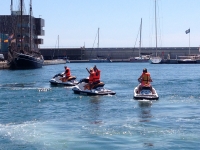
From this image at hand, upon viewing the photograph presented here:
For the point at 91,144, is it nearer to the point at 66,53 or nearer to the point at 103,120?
the point at 103,120

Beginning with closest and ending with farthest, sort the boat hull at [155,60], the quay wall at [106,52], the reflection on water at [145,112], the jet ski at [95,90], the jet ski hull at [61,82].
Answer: the reflection on water at [145,112] < the jet ski at [95,90] < the jet ski hull at [61,82] < the boat hull at [155,60] < the quay wall at [106,52]

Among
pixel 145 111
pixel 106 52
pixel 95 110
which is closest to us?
pixel 145 111

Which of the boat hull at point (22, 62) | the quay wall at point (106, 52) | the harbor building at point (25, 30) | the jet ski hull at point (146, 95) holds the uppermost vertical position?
the harbor building at point (25, 30)

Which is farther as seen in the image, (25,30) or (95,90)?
(25,30)

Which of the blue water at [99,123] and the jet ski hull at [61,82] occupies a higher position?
the jet ski hull at [61,82]


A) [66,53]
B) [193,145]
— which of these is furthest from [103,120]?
[66,53]

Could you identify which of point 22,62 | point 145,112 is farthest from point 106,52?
point 145,112

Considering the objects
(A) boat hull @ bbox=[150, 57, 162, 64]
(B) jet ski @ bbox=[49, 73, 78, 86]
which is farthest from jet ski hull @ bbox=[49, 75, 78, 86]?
(A) boat hull @ bbox=[150, 57, 162, 64]

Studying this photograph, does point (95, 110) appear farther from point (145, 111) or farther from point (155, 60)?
point (155, 60)

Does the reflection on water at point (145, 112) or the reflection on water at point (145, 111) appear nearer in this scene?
the reflection on water at point (145, 112)

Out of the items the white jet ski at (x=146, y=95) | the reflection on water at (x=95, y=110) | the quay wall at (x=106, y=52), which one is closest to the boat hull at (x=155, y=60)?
the quay wall at (x=106, y=52)

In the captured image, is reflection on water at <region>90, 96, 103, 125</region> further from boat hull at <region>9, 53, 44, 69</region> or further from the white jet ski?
boat hull at <region>9, 53, 44, 69</region>

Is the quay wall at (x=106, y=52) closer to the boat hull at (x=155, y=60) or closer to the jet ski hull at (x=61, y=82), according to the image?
the boat hull at (x=155, y=60)

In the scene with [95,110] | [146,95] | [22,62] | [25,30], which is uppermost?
[25,30]
